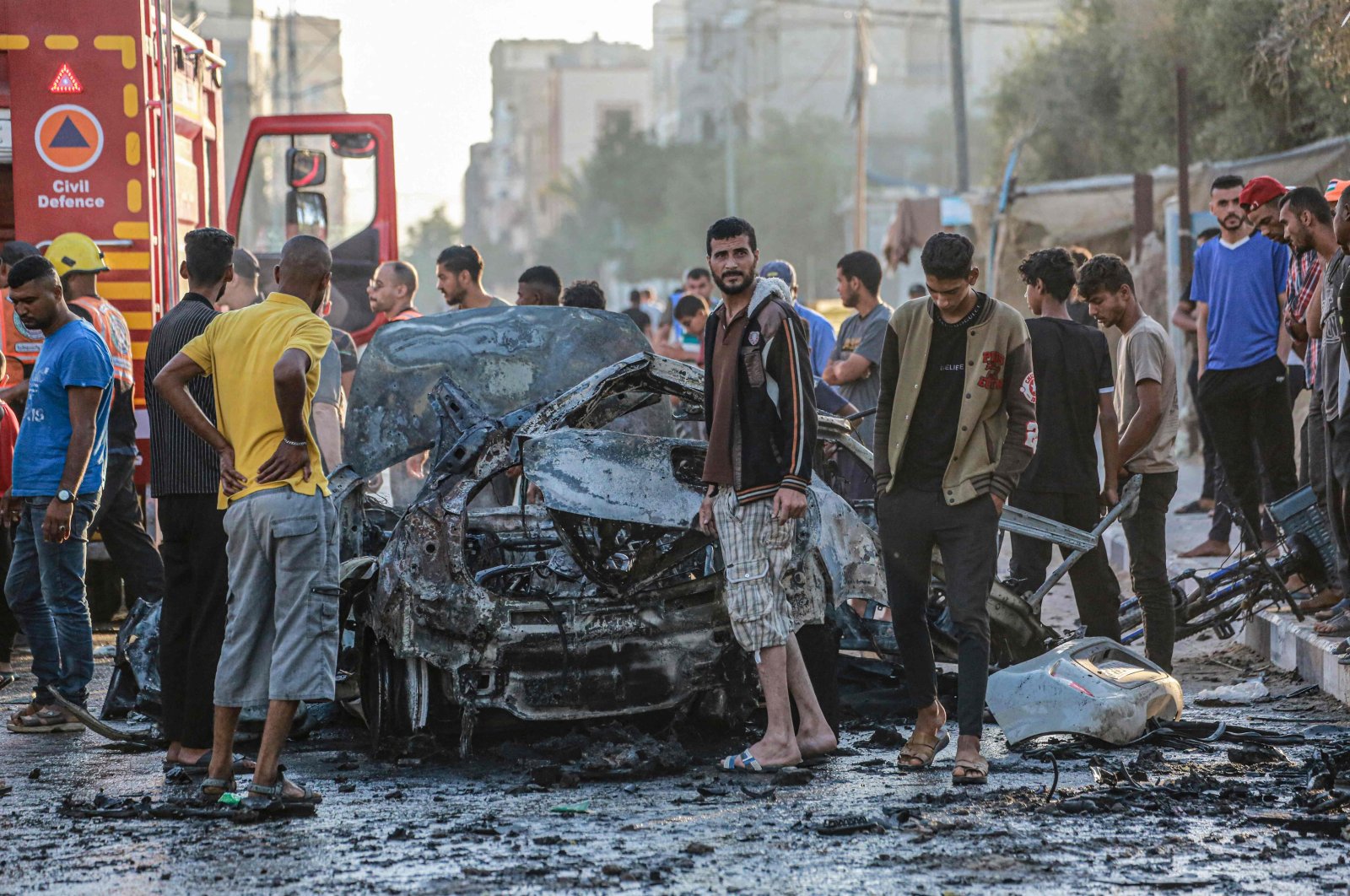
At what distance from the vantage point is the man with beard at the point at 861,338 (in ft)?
30.8

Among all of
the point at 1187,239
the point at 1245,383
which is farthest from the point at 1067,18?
the point at 1245,383

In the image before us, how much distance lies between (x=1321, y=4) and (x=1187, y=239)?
93.1 inches

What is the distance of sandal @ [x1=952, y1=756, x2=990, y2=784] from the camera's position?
5.54 metres

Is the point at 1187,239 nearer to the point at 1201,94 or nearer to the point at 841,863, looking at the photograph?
the point at 1201,94

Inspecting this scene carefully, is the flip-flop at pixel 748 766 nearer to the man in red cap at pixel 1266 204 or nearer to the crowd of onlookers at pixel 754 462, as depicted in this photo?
the crowd of onlookers at pixel 754 462

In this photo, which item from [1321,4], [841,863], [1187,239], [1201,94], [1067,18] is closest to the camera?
[841,863]

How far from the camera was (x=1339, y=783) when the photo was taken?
520 centimetres

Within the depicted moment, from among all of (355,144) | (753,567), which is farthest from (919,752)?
(355,144)

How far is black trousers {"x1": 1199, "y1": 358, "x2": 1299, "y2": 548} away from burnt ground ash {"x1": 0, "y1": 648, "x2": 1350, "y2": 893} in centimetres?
271

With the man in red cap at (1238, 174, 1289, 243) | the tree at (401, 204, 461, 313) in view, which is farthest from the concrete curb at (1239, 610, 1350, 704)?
the tree at (401, 204, 461, 313)

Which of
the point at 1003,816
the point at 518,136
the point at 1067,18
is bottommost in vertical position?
the point at 1003,816

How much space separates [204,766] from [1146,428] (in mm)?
4158

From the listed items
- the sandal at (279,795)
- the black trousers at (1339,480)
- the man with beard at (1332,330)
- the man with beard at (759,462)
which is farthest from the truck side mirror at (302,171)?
the black trousers at (1339,480)

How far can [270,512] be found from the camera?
207 inches
